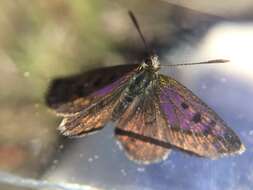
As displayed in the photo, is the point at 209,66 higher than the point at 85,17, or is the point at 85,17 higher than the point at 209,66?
the point at 85,17

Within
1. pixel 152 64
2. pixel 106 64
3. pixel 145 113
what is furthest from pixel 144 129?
pixel 106 64

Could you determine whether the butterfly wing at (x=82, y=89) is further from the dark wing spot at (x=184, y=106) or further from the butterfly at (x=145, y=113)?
the dark wing spot at (x=184, y=106)

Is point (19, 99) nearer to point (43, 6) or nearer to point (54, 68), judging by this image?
point (54, 68)

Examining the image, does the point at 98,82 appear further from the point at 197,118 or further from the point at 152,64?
the point at 197,118

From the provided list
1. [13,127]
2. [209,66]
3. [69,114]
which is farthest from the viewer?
[209,66]

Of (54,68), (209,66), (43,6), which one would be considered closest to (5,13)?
(43,6)

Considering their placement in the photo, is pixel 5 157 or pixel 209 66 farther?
pixel 209 66
